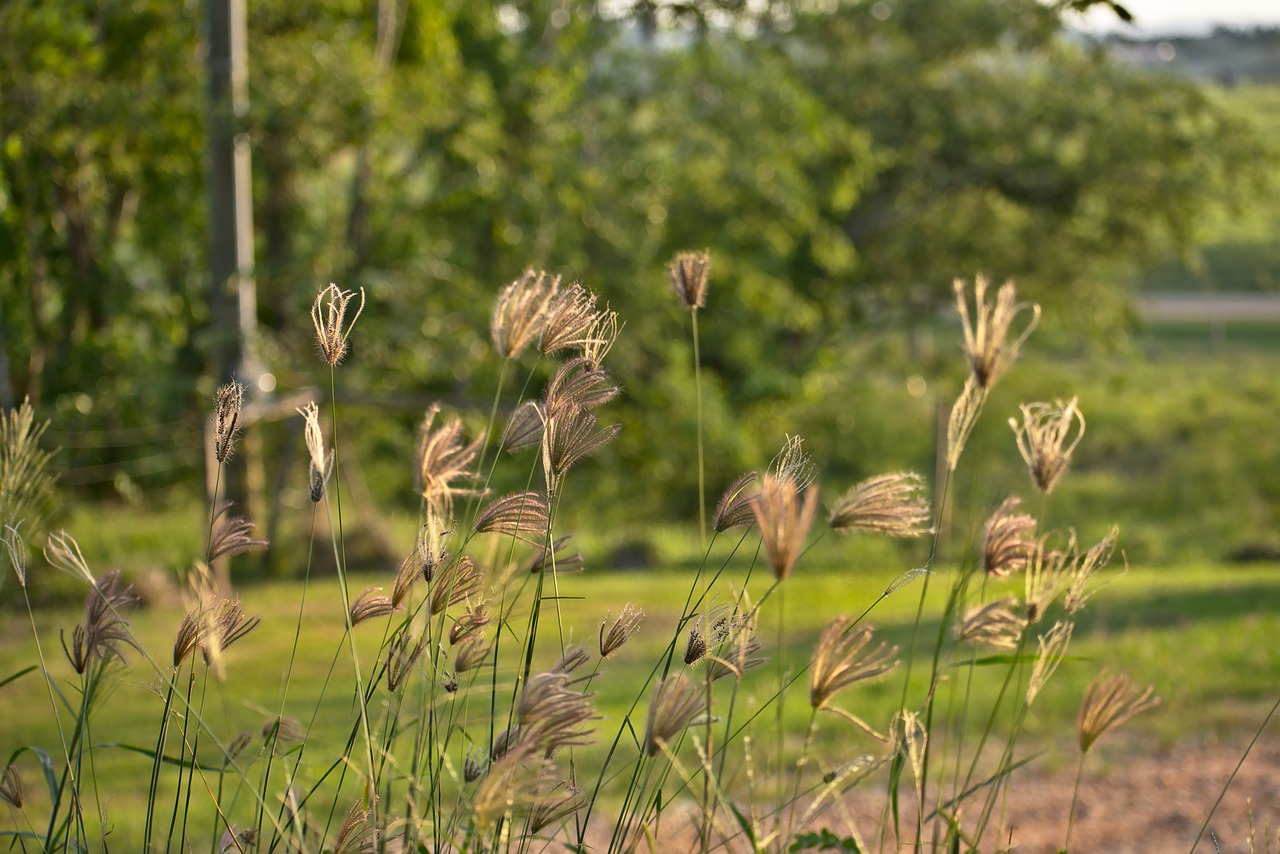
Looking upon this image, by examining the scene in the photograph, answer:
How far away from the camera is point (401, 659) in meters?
1.58

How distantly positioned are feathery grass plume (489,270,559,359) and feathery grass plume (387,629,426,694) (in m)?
0.37

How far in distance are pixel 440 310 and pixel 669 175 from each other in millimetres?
3226

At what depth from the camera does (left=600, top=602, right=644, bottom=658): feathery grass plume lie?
151cm

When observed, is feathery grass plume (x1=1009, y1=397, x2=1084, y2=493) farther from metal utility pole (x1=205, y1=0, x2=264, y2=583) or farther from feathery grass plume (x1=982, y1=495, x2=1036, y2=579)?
metal utility pole (x1=205, y1=0, x2=264, y2=583)

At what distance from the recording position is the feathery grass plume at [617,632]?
4.96 feet

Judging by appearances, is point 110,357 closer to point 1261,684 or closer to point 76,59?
point 76,59

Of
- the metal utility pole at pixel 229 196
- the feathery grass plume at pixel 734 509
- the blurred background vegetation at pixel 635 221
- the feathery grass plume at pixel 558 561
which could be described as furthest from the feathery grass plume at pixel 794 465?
the metal utility pole at pixel 229 196

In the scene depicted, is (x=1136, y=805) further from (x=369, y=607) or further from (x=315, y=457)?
(x=315, y=457)

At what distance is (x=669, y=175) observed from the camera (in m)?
13.1

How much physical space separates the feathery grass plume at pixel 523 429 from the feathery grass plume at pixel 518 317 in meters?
0.07

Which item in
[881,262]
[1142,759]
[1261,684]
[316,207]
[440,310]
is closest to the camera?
[1142,759]

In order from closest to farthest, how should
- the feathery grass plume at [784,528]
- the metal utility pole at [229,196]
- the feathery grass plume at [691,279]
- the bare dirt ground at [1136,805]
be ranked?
the feathery grass plume at [784,528], the feathery grass plume at [691,279], the bare dirt ground at [1136,805], the metal utility pole at [229,196]

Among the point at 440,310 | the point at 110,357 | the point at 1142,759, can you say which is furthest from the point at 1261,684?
the point at 110,357

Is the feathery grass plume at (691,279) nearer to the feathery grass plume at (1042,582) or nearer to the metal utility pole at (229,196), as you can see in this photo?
the feathery grass plume at (1042,582)
